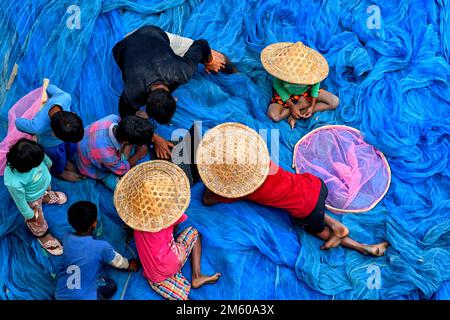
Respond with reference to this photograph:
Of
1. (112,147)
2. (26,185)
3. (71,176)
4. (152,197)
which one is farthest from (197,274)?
(26,185)

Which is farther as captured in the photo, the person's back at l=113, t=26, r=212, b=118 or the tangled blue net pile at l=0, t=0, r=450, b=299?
the tangled blue net pile at l=0, t=0, r=450, b=299

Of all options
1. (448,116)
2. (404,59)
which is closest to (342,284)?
(448,116)

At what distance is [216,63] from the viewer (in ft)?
12.6

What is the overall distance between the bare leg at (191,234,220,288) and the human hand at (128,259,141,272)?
32cm

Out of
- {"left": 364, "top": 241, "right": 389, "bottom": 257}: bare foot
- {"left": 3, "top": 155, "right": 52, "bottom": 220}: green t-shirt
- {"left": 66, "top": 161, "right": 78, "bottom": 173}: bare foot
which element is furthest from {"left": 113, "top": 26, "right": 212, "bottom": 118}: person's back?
{"left": 364, "top": 241, "right": 389, "bottom": 257}: bare foot

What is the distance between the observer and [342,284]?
336 cm

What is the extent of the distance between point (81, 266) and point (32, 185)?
0.51 metres

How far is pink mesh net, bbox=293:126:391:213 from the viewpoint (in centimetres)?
356

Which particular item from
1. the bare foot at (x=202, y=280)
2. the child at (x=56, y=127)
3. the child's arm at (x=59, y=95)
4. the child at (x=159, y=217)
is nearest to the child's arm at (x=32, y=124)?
the child at (x=56, y=127)

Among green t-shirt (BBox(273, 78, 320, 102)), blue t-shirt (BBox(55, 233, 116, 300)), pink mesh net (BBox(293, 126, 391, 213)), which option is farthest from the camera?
green t-shirt (BBox(273, 78, 320, 102))

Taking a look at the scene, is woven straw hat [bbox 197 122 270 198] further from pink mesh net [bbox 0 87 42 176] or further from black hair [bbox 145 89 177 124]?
pink mesh net [bbox 0 87 42 176]

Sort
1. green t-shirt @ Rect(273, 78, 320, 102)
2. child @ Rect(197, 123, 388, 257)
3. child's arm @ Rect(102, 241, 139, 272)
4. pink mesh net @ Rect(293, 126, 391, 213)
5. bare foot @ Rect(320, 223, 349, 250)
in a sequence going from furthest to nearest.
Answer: green t-shirt @ Rect(273, 78, 320, 102), pink mesh net @ Rect(293, 126, 391, 213), bare foot @ Rect(320, 223, 349, 250), child @ Rect(197, 123, 388, 257), child's arm @ Rect(102, 241, 139, 272)

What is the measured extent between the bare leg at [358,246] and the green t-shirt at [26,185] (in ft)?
5.54

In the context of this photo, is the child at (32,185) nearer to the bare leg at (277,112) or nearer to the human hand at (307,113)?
the bare leg at (277,112)
